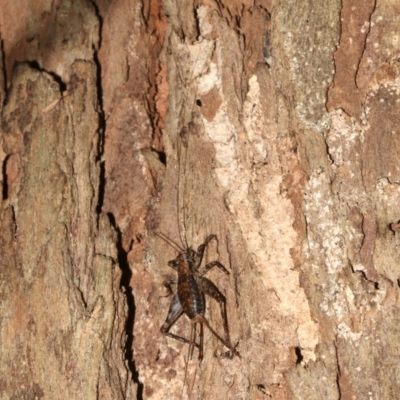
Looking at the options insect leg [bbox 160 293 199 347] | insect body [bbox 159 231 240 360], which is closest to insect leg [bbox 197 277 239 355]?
insect body [bbox 159 231 240 360]

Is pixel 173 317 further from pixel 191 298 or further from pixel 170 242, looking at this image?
pixel 170 242

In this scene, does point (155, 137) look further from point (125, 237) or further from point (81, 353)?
point (81, 353)

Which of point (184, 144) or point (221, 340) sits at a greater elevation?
point (184, 144)

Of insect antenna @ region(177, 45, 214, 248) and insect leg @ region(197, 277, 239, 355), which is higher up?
insect antenna @ region(177, 45, 214, 248)

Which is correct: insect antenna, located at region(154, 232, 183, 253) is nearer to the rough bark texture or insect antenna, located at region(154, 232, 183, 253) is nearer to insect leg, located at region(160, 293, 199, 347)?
the rough bark texture

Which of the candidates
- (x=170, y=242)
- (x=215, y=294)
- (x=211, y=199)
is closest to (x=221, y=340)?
(x=215, y=294)

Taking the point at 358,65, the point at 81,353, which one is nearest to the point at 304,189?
the point at 358,65
